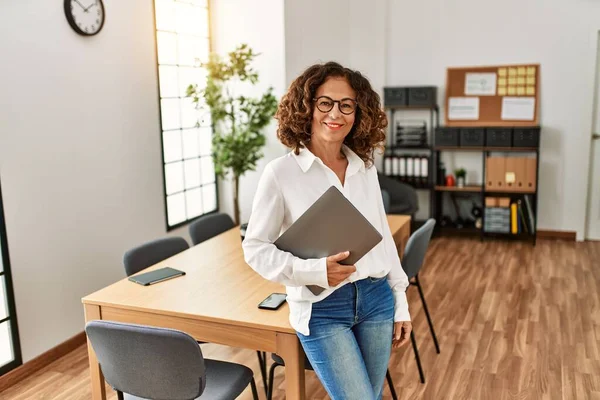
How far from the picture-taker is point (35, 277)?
12.1ft

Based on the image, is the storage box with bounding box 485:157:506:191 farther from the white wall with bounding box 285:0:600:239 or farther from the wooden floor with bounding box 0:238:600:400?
the wooden floor with bounding box 0:238:600:400

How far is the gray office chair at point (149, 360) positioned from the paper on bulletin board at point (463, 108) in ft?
18.2

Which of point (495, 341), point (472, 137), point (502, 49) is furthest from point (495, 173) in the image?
point (495, 341)

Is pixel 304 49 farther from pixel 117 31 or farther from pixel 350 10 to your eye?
pixel 117 31

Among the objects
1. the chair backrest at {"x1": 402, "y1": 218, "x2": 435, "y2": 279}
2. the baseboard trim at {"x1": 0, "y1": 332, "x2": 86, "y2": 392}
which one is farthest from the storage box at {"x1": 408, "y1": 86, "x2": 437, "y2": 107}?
the baseboard trim at {"x1": 0, "y1": 332, "x2": 86, "y2": 392}

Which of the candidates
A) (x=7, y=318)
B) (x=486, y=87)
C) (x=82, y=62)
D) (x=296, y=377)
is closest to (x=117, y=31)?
(x=82, y=62)

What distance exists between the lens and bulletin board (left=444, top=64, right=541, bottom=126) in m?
6.66

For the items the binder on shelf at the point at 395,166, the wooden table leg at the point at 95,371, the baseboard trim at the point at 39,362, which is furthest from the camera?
the binder on shelf at the point at 395,166

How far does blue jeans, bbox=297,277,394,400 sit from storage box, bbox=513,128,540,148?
192 inches

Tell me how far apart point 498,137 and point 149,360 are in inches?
209

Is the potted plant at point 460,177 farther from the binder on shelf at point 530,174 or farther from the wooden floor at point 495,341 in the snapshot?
the wooden floor at point 495,341

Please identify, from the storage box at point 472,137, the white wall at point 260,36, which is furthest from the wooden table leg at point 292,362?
the storage box at point 472,137

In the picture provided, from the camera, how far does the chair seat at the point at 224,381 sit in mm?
2344

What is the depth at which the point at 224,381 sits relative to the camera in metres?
2.43
